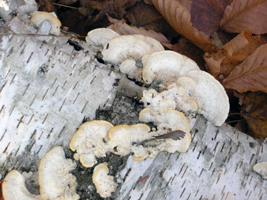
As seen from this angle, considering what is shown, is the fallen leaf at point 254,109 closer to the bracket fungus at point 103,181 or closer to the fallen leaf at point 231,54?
the fallen leaf at point 231,54

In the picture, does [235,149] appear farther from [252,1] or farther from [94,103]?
[252,1]

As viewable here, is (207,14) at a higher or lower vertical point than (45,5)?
lower

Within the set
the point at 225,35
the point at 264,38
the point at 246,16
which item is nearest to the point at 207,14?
the point at 225,35

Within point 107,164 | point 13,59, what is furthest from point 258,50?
point 13,59

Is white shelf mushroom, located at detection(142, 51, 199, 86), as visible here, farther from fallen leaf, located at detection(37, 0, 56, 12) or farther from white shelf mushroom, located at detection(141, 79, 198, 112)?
fallen leaf, located at detection(37, 0, 56, 12)

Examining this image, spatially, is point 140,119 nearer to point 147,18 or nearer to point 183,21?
point 183,21

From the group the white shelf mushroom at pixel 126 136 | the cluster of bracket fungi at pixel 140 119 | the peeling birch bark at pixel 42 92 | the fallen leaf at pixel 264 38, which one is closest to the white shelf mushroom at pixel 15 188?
the cluster of bracket fungi at pixel 140 119

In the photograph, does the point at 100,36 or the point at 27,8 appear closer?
the point at 27,8
